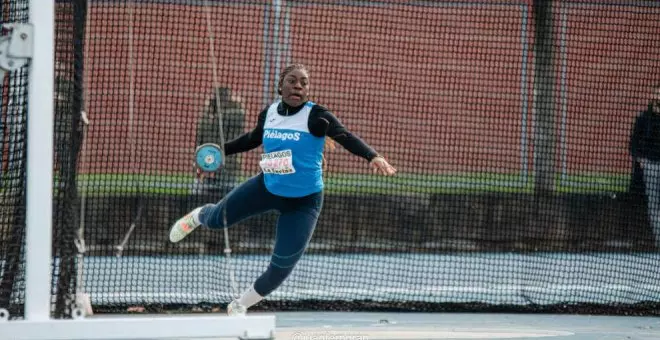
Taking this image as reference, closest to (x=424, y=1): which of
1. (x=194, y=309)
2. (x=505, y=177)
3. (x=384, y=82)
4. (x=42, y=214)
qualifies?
(x=384, y=82)

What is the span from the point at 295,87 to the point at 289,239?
1.02m

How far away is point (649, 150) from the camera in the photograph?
10383mm

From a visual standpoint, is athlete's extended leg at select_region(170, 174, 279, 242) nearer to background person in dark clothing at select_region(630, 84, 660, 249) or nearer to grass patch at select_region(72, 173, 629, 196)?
grass patch at select_region(72, 173, 629, 196)

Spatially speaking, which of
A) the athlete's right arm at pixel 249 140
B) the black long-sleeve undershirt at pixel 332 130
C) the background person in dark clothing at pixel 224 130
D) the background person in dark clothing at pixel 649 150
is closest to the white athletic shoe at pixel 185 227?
the athlete's right arm at pixel 249 140

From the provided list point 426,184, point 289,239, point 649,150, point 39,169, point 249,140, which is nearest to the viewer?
point 39,169

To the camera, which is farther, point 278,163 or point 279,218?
point 279,218

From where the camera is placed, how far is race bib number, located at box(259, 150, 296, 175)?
23.0ft

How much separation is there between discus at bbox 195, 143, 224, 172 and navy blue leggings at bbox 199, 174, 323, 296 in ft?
1.32

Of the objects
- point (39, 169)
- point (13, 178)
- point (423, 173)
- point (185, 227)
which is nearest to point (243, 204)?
point (185, 227)

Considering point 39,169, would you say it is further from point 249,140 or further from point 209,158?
point 249,140

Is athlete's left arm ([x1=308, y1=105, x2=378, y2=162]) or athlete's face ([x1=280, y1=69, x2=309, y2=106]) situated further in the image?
athlete's face ([x1=280, y1=69, x2=309, y2=106])

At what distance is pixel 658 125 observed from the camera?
10.3 meters

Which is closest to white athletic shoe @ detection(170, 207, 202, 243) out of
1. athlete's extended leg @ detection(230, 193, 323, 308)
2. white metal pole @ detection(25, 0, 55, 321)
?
athlete's extended leg @ detection(230, 193, 323, 308)

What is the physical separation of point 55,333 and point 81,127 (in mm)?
1457
